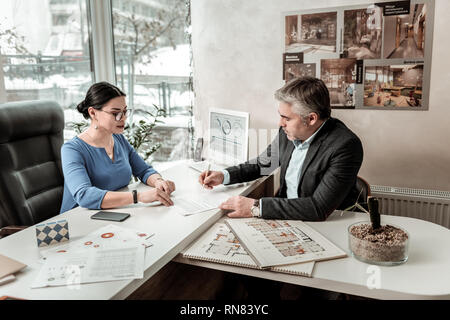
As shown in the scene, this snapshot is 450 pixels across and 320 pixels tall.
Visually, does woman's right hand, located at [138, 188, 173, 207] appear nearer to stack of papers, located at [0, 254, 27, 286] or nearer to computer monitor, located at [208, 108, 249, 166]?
stack of papers, located at [0, 254, 27, 286]

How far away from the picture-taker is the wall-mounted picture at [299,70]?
2.59m

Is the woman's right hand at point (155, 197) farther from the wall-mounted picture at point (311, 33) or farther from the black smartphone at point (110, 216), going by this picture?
the wall-mounted picture at point (311, 33)

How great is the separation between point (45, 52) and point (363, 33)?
84.5 inches

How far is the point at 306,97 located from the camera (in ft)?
5.95

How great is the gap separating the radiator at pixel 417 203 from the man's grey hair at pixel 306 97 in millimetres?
915

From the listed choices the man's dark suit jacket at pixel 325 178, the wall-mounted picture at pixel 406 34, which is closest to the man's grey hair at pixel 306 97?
the man's dark suit jacket at pixel 325 178

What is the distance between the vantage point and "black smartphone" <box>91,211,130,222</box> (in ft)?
5.34

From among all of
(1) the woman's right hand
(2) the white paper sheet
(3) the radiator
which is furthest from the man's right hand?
(3) the radiator

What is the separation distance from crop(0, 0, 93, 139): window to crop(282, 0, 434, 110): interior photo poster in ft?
5.20

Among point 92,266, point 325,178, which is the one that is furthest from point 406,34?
point 92,266

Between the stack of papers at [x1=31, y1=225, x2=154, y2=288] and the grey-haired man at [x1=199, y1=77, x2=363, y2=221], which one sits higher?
the grey-haired man at [x1=199, y1=77, x2=363, y2=221]

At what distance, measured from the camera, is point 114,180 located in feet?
6.81

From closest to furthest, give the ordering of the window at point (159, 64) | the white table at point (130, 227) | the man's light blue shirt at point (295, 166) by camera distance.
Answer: the white table at point (130, 227) → the man's light blue shirt at point (295, 166) → the window at point (159, 64)

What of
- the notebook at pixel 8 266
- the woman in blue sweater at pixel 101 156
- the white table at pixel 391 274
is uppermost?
the woman in blue sweater at pixel 101 156
